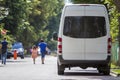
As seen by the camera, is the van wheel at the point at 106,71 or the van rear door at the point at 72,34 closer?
the van rear door at the point at 72,34

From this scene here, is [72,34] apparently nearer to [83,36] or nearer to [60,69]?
[83,36]

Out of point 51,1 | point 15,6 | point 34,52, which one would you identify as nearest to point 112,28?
point 34,52

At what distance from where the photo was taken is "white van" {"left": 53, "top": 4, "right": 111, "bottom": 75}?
22688 mm

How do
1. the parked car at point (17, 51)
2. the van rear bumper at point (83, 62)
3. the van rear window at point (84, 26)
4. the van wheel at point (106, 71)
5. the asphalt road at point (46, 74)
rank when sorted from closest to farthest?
the asphalt road at point (46, 74) → the van rear bumper at point (83, 62) → the van rear window at point (84, 26) → the van wheel at point (106, 71) → the parked car at point (17, 51)

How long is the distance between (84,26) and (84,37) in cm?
49

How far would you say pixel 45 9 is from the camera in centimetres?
8688

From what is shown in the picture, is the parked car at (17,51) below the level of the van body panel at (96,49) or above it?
below

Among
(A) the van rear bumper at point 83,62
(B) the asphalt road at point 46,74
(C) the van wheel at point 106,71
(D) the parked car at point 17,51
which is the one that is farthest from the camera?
(D) the parked car at point 17,51

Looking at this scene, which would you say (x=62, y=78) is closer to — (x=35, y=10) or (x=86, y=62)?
(x=86, y=62)

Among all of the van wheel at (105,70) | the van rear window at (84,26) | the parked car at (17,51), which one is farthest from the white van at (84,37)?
the parked car at (17,51)

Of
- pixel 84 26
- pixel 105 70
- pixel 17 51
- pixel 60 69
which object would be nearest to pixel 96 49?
pixel 84 26

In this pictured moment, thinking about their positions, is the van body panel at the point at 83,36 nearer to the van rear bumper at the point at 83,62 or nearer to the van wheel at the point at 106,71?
the van rear bumper at the point at 83,62

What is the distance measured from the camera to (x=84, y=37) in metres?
22.8

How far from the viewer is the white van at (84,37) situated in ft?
74.4
